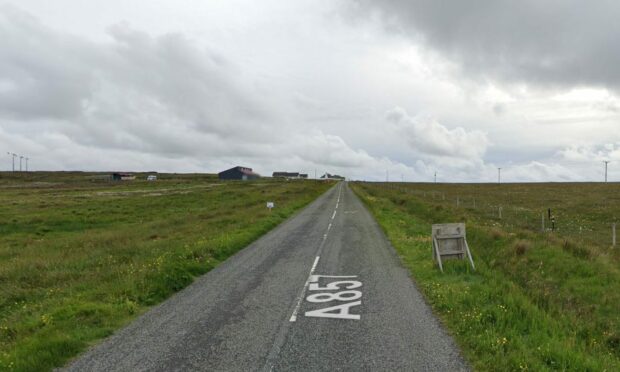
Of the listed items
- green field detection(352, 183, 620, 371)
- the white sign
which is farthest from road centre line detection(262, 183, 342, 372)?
green field detection(352, 183, 620, 371)

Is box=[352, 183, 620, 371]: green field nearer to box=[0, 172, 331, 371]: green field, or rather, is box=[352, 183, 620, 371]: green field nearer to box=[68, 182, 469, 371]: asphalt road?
box=[68, 182, 469, 371]: asphalt road

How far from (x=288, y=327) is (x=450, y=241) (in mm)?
7558

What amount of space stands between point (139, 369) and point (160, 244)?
12.7 m

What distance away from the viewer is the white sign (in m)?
7.88

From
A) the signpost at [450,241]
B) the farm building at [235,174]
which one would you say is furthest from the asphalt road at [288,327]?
the farm building at [235,174]

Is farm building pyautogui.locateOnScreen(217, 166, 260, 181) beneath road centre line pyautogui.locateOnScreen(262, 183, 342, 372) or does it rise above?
above

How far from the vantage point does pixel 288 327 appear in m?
7.17

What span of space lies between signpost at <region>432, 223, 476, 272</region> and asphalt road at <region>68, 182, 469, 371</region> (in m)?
1.78

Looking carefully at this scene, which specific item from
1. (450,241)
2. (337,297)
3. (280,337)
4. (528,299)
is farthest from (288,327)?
(450,241)

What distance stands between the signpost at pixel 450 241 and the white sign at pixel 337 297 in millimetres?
3577

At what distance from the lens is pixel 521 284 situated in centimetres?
1117

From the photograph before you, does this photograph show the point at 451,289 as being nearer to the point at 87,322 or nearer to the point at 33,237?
the point at 87,322

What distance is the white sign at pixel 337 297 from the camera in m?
7.88

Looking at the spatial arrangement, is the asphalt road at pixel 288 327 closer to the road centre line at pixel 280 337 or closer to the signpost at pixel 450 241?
the road centre line at pixel 280 337
